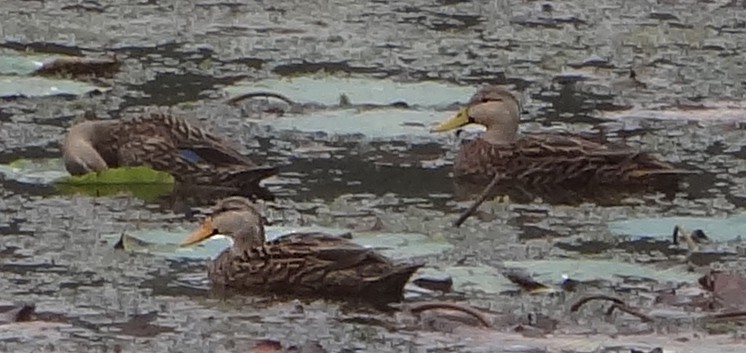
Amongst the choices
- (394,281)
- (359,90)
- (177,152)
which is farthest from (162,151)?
(394,281)

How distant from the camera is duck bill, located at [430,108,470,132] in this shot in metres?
12.3

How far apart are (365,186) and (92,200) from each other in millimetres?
1176

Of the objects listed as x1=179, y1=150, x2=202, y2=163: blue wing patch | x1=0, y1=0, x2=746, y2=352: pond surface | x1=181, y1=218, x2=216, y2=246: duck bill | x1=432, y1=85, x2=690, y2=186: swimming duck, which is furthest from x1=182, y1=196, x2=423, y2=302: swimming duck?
x1=432, y1=85, x2=690, y2=186: swimming duck

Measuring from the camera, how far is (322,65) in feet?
47.3

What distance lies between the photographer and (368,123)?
488 inches

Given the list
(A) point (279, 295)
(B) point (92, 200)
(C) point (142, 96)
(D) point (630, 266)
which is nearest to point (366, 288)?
(A) point (279, 295)

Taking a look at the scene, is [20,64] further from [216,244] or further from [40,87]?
[216,244]

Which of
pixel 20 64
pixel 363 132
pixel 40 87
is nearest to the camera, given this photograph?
pixel 363 132

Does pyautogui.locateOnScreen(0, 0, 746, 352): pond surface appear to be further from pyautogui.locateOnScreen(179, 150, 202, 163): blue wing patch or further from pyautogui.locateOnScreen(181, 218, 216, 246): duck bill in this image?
pyautogui.locateOnScreen(179, 150, 202, 163): blue wing patch

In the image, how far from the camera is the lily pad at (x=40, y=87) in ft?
42.8

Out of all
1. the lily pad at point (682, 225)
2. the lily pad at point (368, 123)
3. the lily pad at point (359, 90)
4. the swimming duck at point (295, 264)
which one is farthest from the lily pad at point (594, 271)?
the lily pad at point (359, 90)

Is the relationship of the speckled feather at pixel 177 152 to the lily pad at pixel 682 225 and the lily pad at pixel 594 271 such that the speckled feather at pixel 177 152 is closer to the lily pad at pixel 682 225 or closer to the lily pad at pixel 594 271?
the lily pad at pixel 682 225

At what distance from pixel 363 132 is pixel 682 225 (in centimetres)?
241

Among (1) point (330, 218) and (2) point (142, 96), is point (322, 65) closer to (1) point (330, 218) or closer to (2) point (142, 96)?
(2) point (142, 96)
